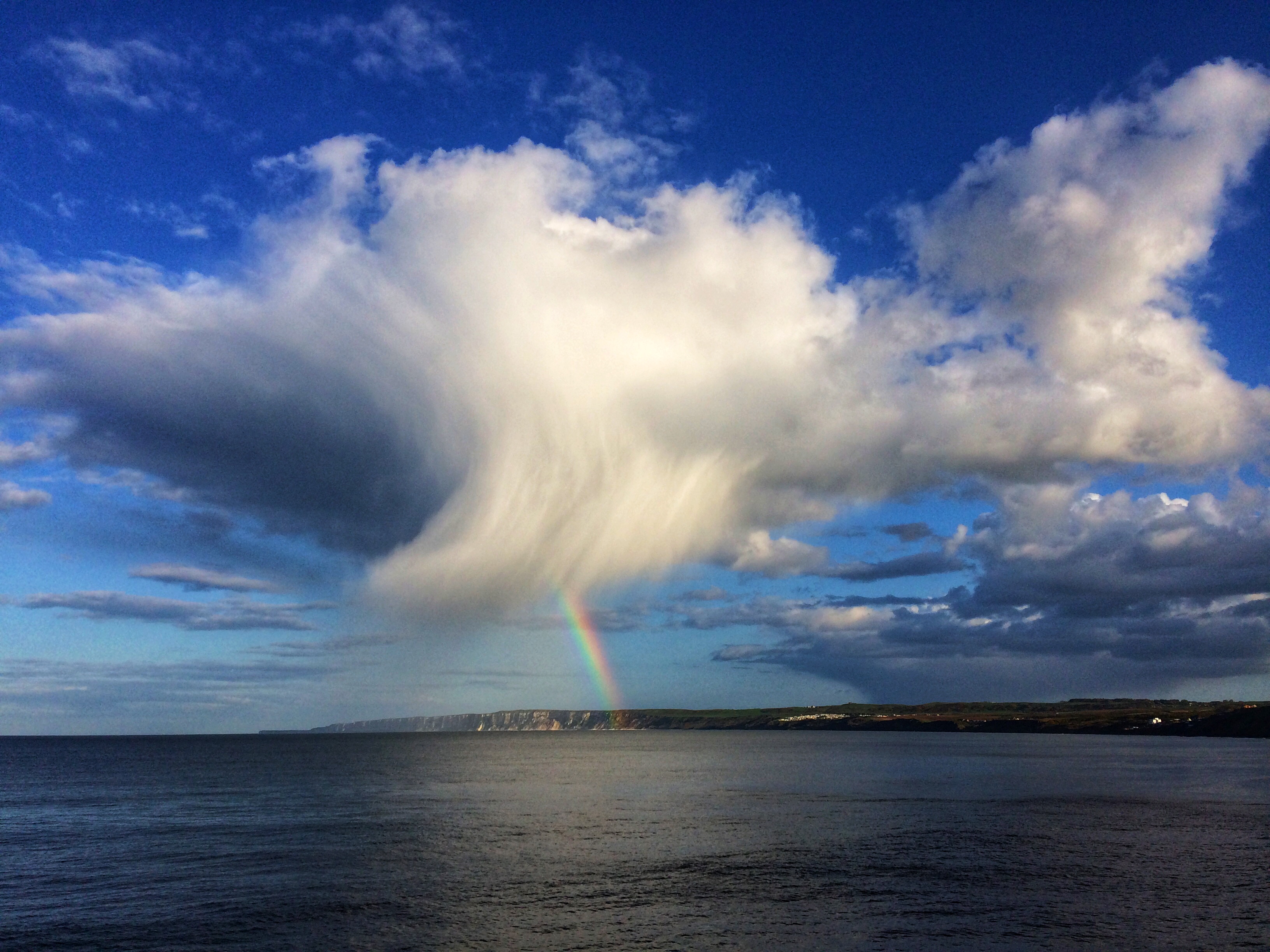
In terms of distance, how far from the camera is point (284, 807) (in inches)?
3930

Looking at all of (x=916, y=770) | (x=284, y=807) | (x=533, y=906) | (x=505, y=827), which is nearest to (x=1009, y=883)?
(x=533, y=906)

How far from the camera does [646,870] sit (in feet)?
190

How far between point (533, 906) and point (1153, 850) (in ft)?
157

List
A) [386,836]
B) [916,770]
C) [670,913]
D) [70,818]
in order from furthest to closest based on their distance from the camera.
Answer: [916,770] < [70,818] < [386,836] < [670,913]

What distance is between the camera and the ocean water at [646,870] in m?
42.2

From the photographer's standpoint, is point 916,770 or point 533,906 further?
point 916,770

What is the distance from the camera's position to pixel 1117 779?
429 feet

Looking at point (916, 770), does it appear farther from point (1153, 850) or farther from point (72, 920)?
point (72, 920)

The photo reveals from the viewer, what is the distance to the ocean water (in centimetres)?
4222

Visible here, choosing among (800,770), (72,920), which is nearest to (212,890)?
(72,920)

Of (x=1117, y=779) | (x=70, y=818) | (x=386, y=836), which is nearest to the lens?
(x=386, y=836)

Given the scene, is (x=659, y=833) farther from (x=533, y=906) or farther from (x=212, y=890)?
(x=212, y=890)

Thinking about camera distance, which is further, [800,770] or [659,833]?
[800,770]

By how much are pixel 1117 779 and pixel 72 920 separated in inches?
5329
